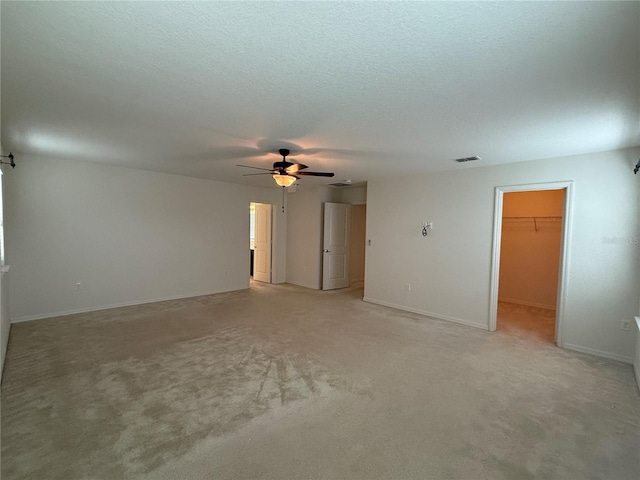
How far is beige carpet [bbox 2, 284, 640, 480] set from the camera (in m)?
1.87

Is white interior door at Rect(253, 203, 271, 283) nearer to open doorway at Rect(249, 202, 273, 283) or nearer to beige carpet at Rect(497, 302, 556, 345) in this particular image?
open doorway at Rect(249, 202, 273, 283)

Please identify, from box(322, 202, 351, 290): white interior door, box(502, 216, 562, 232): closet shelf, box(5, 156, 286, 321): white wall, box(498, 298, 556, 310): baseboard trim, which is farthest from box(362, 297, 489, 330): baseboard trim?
box(5, 156, 286, 321): white wall

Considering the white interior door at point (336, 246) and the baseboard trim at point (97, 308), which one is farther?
the white interior door at point (336, 246)

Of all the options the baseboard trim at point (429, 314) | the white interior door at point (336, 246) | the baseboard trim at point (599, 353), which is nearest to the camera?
the baseboard trim at point (599, 353)

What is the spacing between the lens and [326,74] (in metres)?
1.97

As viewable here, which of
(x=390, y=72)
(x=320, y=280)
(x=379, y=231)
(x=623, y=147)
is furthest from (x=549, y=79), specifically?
(x=320, y=280)

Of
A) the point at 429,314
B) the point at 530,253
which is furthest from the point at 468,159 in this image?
the point at 530,253

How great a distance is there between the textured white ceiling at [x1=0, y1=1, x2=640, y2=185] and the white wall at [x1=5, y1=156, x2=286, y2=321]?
1234 mm

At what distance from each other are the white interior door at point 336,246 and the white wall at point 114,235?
186cm

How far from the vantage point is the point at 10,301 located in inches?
169

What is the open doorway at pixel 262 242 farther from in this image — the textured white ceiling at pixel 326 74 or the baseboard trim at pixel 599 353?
the baseboard trim at pixel 599 353

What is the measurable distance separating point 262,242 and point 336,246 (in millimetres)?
2045

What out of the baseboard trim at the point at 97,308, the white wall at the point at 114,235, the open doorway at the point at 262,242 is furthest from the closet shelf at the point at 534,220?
the baseboard trim at the point at 97,308

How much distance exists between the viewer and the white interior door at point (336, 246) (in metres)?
7.14
